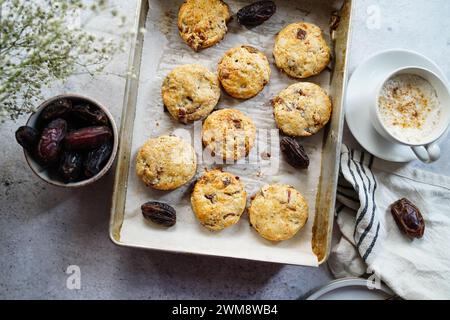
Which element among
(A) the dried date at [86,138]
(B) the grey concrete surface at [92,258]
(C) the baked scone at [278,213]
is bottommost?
(B) the grey concrete surface at [92,258]

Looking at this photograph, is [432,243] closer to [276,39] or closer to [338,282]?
[338,282]

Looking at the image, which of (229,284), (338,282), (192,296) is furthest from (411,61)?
(192,296)

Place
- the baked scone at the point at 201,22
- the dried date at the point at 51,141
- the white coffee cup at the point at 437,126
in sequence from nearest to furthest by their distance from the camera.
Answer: the dried date at the point at 51,141 < the white coffee cup at the point at 437,126 < the baked scone at the point at 201,22

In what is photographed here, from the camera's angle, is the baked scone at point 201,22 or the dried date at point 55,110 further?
the baked scone at point 201,22

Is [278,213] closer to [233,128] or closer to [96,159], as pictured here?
[233,128]

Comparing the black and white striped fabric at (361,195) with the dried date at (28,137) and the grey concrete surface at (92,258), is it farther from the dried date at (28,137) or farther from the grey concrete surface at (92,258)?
the dried date at (28,137)

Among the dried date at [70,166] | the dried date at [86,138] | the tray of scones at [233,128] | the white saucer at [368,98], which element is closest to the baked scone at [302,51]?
the tray of scones at [233,128]

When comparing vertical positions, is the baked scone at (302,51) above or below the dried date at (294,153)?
above
